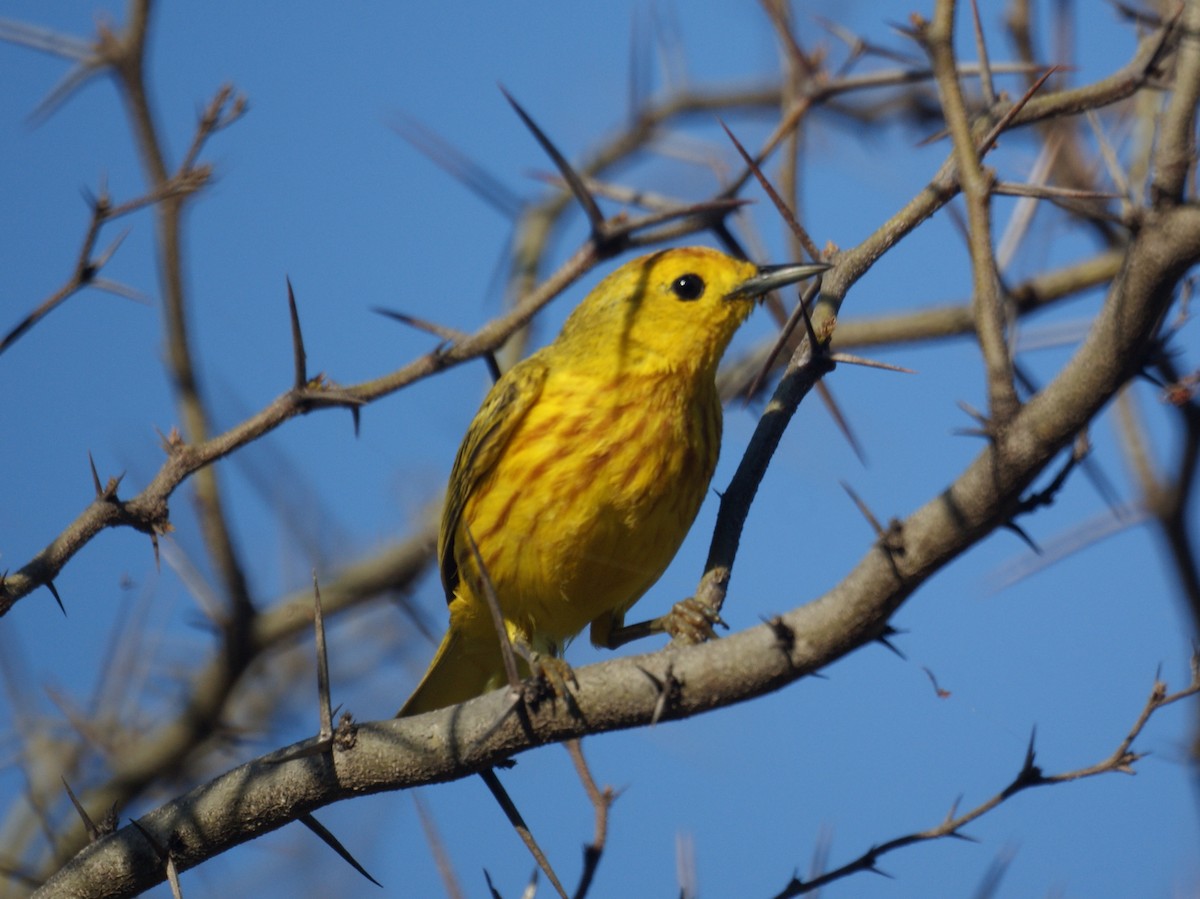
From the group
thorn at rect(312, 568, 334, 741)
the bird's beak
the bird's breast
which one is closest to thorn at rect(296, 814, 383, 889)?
→ thorn at rect(312, 568, 334, 741)

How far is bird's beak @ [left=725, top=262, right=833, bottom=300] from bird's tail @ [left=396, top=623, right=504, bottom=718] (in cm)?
180

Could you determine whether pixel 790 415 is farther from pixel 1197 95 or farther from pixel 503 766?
pixel 1197 95

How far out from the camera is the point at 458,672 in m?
5.51

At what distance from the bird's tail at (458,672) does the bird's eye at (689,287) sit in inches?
65.6

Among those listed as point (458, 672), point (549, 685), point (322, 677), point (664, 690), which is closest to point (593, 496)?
point (458, 672)

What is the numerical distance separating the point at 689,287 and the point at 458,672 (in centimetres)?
197

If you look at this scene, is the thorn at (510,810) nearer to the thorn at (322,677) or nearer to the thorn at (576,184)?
the thorn at (322,677)

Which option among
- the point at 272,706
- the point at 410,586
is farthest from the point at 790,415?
the point at 272,706

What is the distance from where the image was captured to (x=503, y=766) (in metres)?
3.33

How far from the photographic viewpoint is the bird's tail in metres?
5.40

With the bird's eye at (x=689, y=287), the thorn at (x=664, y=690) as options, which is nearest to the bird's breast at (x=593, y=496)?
the bird's eye at (x=689, y=287)

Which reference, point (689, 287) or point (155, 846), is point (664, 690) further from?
point (689, 287)

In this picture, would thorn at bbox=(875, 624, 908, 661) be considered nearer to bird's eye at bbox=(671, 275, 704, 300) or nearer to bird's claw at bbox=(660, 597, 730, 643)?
bird's claw at bbox=(660, 597, 730, 643)

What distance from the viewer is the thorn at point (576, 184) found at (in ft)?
9.66
